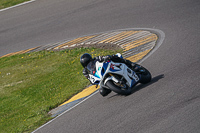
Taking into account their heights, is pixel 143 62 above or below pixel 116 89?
below

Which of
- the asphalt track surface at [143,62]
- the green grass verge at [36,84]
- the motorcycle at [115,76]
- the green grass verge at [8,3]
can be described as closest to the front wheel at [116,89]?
the motorcycle at [115,76]

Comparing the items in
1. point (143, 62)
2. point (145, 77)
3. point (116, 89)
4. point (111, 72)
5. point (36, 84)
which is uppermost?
point (111, 72)

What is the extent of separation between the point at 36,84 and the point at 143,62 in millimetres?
4317

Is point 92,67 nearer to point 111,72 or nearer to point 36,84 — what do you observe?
point 111,72

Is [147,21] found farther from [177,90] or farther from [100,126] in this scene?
[100,126]

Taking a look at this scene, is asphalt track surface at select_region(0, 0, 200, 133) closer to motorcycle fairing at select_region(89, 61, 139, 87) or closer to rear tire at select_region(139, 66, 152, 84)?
rear tire at select_region(139, 66, 152, 84)

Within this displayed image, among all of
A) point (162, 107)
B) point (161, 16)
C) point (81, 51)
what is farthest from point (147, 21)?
point (162, 107)

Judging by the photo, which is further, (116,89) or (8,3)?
(8,3)

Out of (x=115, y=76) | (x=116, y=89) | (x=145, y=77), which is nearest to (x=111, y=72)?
(x=115, y=76)

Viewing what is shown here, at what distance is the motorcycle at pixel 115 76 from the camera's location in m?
7.98

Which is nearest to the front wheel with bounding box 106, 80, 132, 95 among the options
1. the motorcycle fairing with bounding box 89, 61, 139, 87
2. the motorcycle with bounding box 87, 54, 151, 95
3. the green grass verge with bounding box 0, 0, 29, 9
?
the motorcycle with bounding box 87, 54, 151, 95

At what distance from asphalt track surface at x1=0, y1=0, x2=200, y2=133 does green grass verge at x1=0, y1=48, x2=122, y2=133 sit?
1.05m

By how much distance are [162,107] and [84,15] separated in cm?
963

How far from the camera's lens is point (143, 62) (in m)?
10.3
